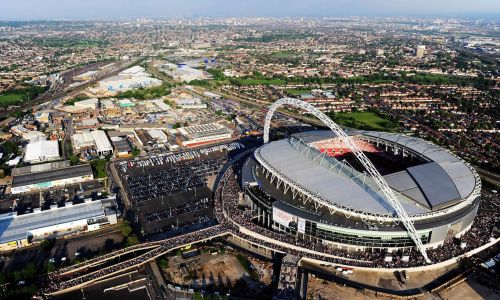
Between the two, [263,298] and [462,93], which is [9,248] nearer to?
[263,298]

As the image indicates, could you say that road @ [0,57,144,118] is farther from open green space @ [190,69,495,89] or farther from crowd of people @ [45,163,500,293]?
crowd of people @ [45,163,500,293]

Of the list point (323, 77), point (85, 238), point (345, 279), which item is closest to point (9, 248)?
point (85, 238)

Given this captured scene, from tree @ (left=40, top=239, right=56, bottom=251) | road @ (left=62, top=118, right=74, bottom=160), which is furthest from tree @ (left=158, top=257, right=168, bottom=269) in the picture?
road @ (left=62, top=118, right=74, bottom=160)

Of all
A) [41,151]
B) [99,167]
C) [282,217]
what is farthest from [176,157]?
[282,217]

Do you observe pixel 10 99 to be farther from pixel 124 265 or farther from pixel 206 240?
pixel 206 240

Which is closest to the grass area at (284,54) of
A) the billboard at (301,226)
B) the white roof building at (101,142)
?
the white roof building at (101,142)

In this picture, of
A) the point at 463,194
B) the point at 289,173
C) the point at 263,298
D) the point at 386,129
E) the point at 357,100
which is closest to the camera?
the point at 263,298

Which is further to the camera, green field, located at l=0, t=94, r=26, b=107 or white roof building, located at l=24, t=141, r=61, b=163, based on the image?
green field, located at l=0, t=94, r=26, b=107
